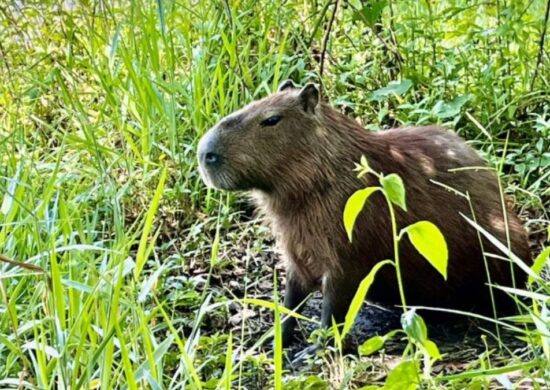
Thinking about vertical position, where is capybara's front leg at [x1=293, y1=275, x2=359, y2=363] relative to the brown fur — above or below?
below

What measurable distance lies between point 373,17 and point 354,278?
4.75 ft

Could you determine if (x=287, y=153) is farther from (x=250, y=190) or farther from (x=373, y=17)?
(x=373, y=17)

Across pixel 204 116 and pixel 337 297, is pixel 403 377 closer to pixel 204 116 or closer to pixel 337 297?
pixel 337 297

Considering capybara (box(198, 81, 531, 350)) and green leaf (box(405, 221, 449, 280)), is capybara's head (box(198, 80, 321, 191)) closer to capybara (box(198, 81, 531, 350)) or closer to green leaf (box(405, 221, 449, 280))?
capybara (box(198, 81, 531, 350))

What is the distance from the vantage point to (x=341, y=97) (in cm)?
489

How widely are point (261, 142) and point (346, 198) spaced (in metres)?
0.34

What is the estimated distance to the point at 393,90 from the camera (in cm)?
469

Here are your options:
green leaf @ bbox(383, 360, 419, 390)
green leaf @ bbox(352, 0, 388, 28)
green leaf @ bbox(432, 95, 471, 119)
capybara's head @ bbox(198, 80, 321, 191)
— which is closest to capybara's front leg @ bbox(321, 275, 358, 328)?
capybara's head @ bbox(198, 80, 321, 191)

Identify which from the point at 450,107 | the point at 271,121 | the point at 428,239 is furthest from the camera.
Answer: the point at 450,107

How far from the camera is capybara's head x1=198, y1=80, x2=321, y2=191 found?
359cm

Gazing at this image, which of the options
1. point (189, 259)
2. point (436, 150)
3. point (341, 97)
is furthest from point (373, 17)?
point (189, 259)

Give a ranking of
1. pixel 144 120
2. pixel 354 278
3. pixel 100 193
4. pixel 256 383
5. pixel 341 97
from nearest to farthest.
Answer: pixel 256 383, pixel 354 278, pixel 100 193, pixel 144 120, pixel 341 97

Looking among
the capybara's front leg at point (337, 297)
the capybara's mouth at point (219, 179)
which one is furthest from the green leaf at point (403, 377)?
the capybara's mouth at point (219, 179)

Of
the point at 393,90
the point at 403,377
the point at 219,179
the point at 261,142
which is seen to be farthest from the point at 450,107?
the point at 403,377
